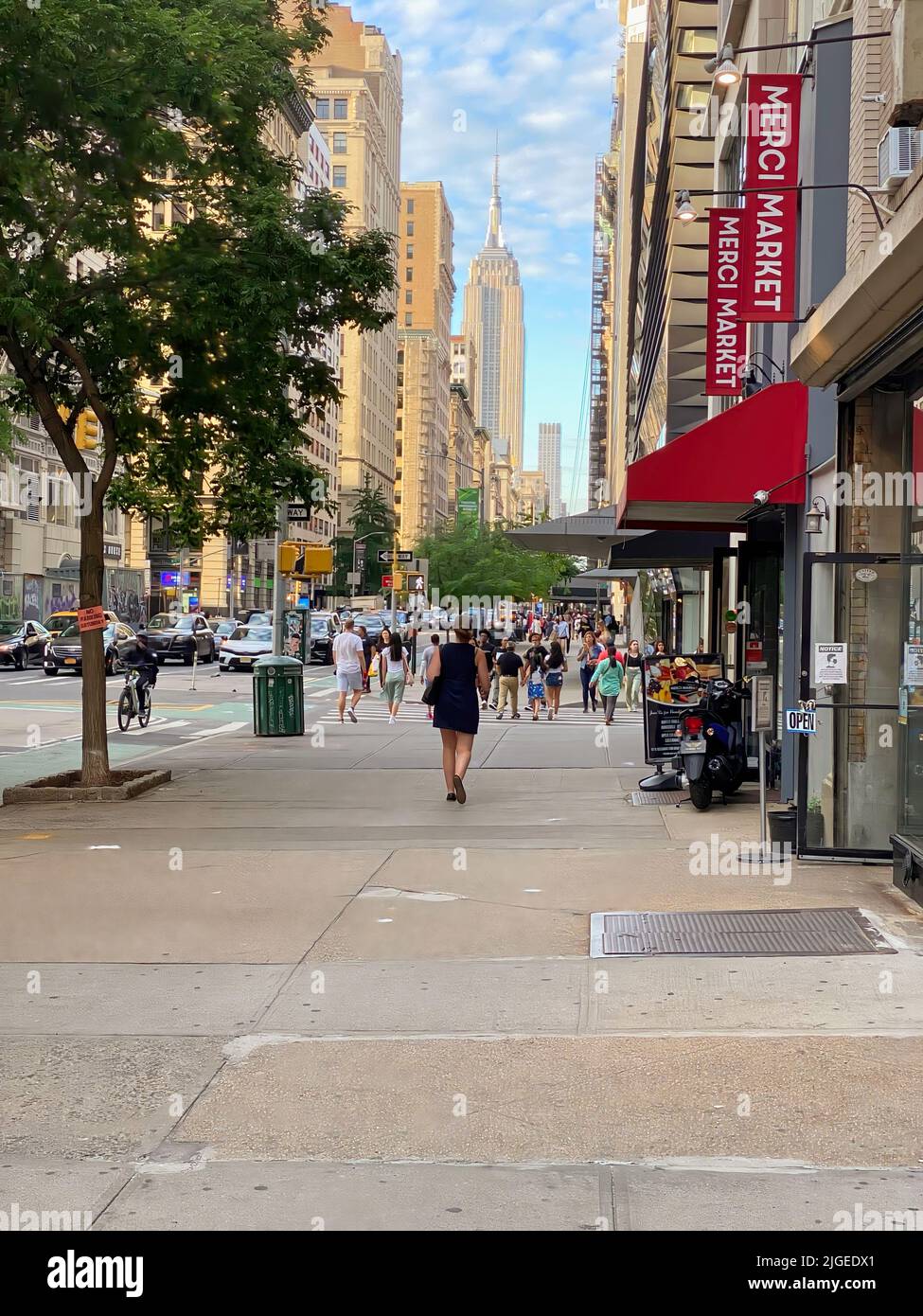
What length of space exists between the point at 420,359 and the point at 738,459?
172 meters

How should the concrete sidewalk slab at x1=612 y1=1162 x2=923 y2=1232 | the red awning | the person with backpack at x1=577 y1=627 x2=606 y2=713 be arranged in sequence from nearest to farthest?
the concrete sidewalk slab at x1=612 y1=1162 x2=923 y2=1232 → the red awning → the person with backpack at x1=577 y1=627 x2=606 y2=713

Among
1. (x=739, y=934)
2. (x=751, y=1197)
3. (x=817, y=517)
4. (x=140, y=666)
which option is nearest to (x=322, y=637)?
(x=140, y=666)

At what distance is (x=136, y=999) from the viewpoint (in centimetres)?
746

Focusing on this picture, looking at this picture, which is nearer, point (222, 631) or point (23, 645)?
point (23, 645)

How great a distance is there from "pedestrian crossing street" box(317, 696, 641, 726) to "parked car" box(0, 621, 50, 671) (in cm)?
1585

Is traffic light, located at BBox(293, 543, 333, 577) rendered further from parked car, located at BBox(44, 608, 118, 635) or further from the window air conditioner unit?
parked car, located at BBox(44, 608, 118, 635)

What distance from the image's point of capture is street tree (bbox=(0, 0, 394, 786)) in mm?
14508

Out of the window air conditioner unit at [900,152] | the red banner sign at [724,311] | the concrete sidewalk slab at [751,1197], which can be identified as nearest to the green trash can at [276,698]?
the red banner sign at [724,311]

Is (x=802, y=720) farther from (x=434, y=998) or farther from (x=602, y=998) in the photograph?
(x=434, y=998)

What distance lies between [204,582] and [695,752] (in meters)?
90.8

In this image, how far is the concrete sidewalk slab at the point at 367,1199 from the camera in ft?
15.1

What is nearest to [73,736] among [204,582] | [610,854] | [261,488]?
[261,488]

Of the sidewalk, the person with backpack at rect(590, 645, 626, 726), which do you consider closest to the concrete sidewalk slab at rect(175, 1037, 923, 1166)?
the sidewalk

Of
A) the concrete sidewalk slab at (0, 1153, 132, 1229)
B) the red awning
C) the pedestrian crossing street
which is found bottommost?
the pedestrian crossing street
